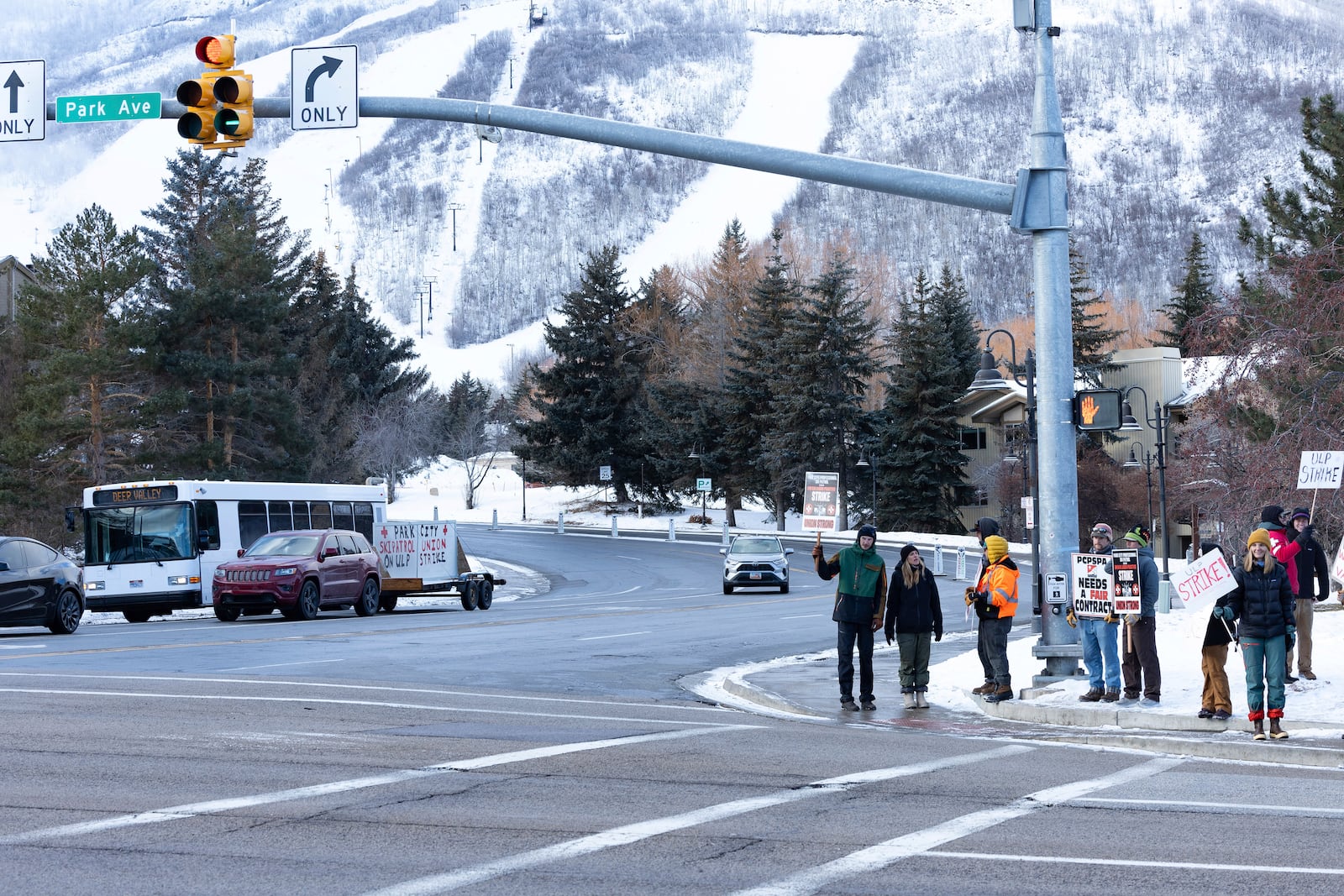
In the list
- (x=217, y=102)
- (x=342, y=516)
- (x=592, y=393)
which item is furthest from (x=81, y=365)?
(x=592, y=393)

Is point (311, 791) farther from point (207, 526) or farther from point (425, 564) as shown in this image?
point (425, 564)

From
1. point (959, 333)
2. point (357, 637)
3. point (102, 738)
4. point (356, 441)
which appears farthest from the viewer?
point (356, 441)

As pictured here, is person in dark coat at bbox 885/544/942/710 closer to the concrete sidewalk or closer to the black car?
the concrete sidewalk

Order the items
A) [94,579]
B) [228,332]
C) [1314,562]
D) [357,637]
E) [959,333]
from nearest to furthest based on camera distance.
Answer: [1314,562] < [357,637] < [94,579] < [228,332] < [959,333]

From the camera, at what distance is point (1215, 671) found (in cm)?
1318

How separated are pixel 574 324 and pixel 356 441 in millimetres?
15591

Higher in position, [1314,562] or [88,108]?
[88,108]

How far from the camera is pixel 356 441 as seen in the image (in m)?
95.4

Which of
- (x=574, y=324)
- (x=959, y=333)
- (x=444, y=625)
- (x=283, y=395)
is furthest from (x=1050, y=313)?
(x=574, y=324)

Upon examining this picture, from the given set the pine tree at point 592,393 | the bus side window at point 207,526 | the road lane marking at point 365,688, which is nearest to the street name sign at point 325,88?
the road lane marking at point 365,688

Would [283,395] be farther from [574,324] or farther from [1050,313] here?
[1050,313]

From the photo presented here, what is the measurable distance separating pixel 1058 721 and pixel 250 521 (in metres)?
23.3

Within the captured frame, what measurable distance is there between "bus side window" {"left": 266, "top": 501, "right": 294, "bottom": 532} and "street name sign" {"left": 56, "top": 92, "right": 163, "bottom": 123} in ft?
60.4

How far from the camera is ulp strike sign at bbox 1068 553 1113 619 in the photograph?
14555mm
